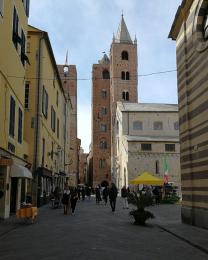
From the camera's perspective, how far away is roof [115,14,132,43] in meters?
90.1

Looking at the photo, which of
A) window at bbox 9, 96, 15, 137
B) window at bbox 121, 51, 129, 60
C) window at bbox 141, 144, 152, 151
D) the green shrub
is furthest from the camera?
window at bbox 121, 51, 129, 60

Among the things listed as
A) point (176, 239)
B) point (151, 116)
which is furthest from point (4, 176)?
point (151, 116)

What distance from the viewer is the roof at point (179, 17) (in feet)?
59.4

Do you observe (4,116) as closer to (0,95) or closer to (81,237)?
(0,95)

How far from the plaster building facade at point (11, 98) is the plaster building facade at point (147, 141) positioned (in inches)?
1292

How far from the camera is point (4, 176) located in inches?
755

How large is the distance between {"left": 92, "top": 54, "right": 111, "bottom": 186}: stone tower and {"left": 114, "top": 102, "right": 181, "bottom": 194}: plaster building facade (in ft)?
56.4

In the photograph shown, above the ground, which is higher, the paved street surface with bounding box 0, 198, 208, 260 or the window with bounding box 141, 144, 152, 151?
the window with bounding box 141, 144, 152, 151

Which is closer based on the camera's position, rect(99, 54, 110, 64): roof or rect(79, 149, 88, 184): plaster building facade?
rect(99, 54, 110, 64): roof

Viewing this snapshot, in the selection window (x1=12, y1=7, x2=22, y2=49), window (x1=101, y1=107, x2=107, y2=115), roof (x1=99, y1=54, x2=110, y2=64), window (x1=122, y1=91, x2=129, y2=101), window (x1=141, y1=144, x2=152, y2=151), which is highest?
roof (x1=99, y1=54, x2=110, y2=64)

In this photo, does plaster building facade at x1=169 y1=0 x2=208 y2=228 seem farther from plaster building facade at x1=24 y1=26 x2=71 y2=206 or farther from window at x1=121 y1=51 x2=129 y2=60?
window at x1=121 y1=51 x2=129 y2=60

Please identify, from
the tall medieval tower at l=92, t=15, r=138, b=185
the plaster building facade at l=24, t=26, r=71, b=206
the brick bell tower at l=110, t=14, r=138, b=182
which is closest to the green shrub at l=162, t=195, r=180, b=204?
the plaster building facade at l=24, t=26, r=71, b=206

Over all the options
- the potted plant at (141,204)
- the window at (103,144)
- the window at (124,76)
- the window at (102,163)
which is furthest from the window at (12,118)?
the window at (103,144)

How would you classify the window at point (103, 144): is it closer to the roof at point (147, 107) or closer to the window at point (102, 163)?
the window at point (102, 163)
